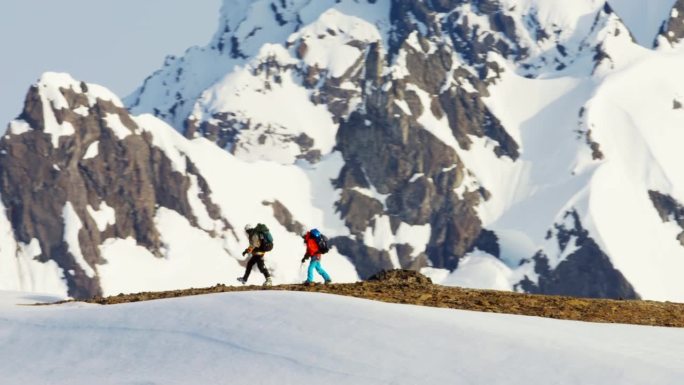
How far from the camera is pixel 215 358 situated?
36.0 metres

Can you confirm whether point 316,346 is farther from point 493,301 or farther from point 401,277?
point 401,277

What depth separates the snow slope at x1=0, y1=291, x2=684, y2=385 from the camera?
34.8 metres

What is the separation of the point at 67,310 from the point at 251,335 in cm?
828

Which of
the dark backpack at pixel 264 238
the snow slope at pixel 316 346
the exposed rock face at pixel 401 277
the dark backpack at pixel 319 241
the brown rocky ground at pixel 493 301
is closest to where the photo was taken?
the snow slope at pixel 316 346

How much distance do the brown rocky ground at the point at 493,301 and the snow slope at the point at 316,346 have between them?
2.26 m

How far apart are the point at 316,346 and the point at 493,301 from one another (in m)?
10.3

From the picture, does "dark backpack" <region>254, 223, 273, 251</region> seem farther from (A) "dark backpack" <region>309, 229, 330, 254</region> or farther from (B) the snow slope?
(B) the snow slope

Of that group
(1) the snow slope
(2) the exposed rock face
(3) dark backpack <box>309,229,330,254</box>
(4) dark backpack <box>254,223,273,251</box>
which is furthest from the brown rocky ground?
(1) the snow slope

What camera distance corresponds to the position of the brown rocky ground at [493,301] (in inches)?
1745

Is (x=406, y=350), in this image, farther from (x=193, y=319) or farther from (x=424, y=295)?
(x=424, y=295)

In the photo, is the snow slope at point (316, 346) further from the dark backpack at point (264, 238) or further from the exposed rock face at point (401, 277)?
the exposed rock face at point (401, 277)

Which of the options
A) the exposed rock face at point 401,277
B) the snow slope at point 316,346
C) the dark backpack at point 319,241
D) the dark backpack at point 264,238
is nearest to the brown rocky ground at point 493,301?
the exposed rock face at point 401,277

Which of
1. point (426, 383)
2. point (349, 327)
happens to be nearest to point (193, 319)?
point (349, 327)

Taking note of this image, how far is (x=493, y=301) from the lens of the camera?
45594 millimetres
